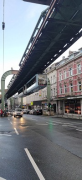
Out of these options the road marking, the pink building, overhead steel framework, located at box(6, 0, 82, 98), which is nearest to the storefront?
the pink building

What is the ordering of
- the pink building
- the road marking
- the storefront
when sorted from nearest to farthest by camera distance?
the road marking → the pink building → the storefront

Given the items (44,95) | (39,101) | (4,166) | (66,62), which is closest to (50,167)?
(4,166)

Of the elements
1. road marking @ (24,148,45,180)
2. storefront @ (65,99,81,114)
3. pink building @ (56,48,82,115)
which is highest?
pink building @ (56,48,82,115)

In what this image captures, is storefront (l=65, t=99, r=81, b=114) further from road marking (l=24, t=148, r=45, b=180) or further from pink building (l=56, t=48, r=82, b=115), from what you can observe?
road marking (l=24, t=148, r=45, b=180)

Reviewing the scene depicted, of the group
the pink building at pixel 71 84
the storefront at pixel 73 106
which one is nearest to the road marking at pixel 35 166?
the pink building at pixel 71 84

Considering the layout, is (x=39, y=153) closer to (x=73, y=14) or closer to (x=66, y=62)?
(x=73, y=14)

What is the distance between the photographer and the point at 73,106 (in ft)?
115

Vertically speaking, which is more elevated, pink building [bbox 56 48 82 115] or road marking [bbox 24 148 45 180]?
pink building [bbox 56 48 82 115]

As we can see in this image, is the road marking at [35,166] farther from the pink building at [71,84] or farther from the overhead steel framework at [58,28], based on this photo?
the pink building at [71,84]

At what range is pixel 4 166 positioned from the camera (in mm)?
A: 4719

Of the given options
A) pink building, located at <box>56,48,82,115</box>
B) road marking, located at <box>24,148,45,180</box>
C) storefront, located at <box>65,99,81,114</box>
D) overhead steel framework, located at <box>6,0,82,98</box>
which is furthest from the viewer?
storefront, located at <box>65,99,81,114</box>

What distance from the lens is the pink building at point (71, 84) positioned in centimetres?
3266

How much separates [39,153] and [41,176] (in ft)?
7.05

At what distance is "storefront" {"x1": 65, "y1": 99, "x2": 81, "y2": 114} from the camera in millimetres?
33094
